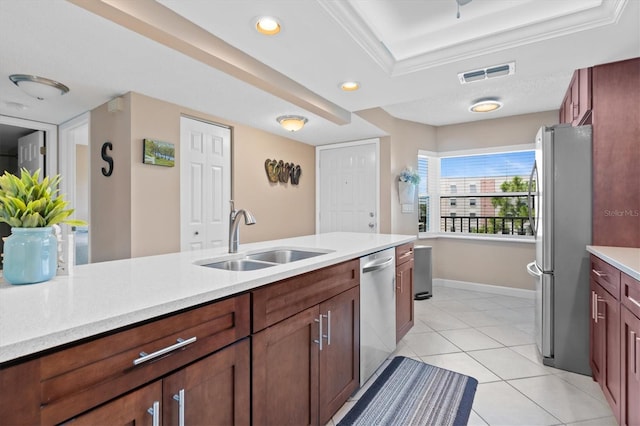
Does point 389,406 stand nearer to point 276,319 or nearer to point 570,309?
point 276,319

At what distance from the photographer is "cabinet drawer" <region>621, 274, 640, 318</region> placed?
152cm

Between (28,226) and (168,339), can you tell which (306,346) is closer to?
(168,339)

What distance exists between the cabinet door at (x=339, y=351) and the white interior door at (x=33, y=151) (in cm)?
387

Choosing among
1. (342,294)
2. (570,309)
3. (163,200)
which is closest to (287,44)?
(342,294)

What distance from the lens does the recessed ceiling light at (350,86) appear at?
2.78m

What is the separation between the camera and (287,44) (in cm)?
213

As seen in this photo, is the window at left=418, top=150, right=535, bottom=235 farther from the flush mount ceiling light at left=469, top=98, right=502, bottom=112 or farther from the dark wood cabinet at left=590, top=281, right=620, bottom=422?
the dark wood cabinet at left=590, top=281, right=620, bottom=422

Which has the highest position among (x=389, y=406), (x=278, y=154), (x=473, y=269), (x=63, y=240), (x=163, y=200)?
(x=278, y=154)

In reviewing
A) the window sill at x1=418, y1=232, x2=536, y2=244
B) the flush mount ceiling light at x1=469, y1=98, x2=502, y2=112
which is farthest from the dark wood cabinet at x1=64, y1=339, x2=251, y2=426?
the window sill at x1=418, y1=232, x2=536, y2=244

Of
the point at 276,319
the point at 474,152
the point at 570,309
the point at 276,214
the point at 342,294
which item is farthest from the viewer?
the point at 474,152

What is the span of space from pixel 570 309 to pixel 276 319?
2293 mm

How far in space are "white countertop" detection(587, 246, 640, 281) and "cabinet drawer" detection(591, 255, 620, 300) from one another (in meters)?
0.04

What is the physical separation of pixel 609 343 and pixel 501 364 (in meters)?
0.81

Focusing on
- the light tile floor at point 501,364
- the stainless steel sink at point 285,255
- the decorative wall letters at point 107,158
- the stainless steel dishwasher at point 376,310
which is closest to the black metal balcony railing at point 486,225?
the light tile floor at point 501,364
